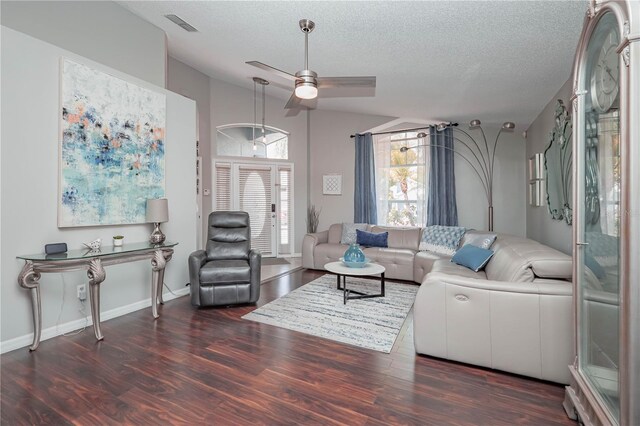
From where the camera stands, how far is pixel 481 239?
395cm

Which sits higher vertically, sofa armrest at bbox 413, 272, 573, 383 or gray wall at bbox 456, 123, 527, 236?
gray wall at bbox 456, 123, 527, 236

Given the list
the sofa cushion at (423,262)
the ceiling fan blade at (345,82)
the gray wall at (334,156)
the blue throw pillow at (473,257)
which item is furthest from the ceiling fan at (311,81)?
the gray wall at (334,156)

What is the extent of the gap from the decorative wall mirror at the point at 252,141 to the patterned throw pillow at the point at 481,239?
387 centimetres

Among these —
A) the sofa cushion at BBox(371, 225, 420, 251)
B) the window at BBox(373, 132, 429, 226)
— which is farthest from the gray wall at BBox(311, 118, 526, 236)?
the sofa cushion at BBox(371, 225, 420, 251)

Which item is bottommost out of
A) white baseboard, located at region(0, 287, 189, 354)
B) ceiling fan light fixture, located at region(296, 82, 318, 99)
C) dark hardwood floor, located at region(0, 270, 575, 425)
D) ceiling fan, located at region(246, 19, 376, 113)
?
dark hardwood floor, located at region(0, 270, 575, 425)

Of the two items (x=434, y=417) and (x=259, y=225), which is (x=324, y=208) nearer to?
(x=259, y=225)

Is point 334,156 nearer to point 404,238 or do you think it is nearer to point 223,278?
point 404,238

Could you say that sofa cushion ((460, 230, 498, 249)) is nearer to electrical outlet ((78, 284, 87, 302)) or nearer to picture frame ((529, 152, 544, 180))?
picture frame ((529, 152, 544, 180))

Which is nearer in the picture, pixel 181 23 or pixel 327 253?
pixel 181 23

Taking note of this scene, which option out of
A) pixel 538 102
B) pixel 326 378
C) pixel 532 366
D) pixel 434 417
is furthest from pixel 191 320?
pixel 538 102

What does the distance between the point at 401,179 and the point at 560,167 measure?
2.85 metres

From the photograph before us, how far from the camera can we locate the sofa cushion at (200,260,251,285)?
11.1 feet

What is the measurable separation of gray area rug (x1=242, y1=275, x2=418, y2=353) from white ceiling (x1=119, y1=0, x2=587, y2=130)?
2.61m

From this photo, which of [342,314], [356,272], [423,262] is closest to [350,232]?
[423,262]
